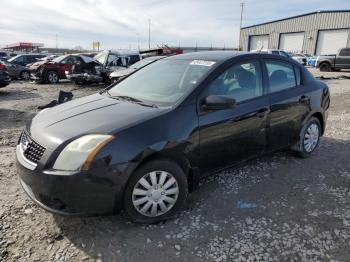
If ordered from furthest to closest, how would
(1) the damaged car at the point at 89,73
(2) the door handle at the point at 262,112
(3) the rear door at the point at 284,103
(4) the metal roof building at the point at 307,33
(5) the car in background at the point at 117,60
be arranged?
1. (4) the metal roof building at the point at 307,33
2. (5) the car in background at the point at 117,60
3. (1) the damaged car at the point at 89,73
4. (3) the rear door at the point at 284,103
5. (2) the door handle at the point at 262,112

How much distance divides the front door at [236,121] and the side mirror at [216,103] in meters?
0.08

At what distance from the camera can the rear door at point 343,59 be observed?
2145 cm

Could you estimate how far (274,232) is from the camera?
9.29 ft

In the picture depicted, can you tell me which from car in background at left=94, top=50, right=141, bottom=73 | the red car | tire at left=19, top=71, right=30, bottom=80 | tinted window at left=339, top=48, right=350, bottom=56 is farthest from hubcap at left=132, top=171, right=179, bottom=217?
tinted window at left=339, top=48, right=350, bottom=56

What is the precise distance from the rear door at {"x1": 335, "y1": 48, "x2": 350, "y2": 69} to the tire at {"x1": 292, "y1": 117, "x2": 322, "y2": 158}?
19.9 m

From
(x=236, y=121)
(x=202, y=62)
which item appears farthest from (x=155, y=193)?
(x=202, y=62)

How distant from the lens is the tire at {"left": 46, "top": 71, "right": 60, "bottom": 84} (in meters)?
16.1

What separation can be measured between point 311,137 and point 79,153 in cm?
356

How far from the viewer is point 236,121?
3.36m

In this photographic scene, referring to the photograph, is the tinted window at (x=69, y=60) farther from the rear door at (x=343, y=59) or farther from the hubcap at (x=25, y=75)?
the rear door at (x=343, y=59)

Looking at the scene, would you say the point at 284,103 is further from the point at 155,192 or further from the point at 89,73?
the point at 89,73

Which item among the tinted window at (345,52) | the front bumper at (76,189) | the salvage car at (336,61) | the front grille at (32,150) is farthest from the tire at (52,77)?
the tinted window at (345,52)

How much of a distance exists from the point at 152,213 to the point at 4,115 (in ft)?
21.9

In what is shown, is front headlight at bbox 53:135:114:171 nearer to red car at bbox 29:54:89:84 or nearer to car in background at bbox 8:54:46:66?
red car at bbox 29:54:89:84
